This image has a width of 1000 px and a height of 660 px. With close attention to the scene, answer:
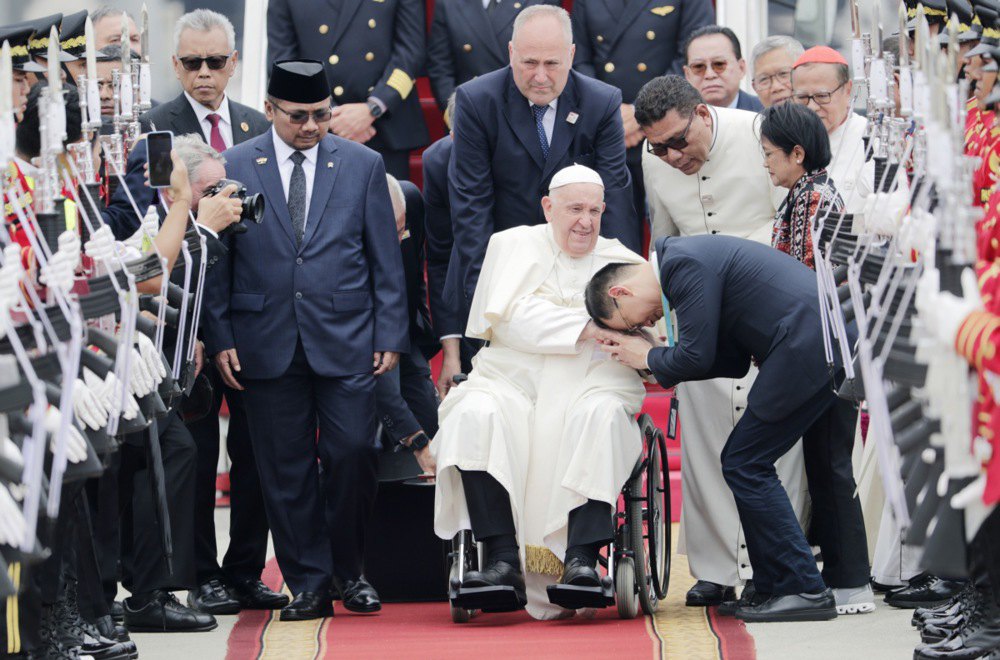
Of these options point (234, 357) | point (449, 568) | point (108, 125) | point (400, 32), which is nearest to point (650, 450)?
point (449, 568)

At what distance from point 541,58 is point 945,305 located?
2.76 m

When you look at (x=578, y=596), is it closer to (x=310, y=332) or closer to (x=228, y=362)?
(x=310, y=332)

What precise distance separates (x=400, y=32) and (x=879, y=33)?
120 inches

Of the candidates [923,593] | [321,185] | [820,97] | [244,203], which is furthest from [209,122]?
[923,593]

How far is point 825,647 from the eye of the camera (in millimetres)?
4883

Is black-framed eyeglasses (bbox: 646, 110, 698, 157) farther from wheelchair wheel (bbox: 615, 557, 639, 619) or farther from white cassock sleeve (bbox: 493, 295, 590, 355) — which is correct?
wheelchair wheel (bbox: 615, 557, 639, 619)

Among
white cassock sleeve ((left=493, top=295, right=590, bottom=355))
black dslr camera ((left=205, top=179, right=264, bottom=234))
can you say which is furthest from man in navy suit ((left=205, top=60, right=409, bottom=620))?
white cassock sleeve ((left=493, top=295, right=590, bottom=355))

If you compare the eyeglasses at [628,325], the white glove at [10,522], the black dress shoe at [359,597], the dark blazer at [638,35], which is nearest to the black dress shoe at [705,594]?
the eyeglasses at [628,325]

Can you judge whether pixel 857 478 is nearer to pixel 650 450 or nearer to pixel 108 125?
pixel 650 450

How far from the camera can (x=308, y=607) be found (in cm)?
559

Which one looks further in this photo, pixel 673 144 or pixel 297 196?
pixel 673 144

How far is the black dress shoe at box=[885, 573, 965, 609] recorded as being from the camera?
5.52m

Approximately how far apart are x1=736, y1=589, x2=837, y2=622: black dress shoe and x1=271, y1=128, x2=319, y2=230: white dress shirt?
1.83m

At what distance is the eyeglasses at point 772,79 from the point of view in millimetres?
6953
